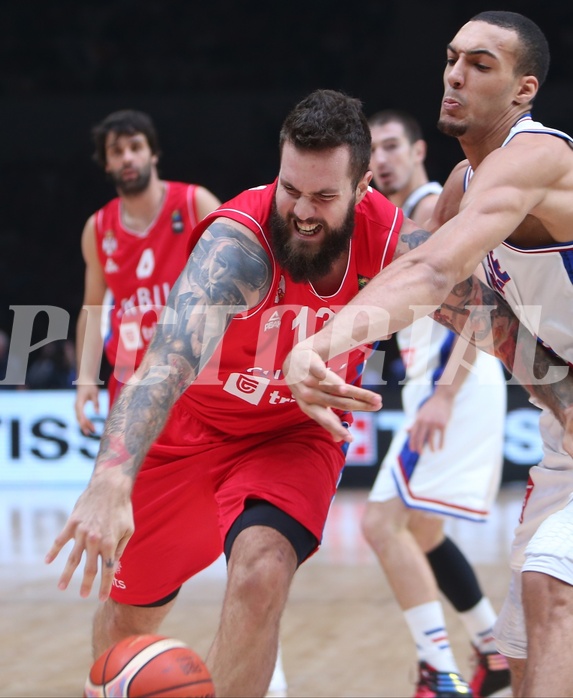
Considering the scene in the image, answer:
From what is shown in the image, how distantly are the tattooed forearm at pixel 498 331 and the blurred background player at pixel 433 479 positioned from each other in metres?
0.89

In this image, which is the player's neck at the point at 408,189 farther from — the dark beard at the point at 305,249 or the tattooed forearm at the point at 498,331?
the dark beard at the point at 305,249

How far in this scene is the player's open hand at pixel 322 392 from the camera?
8.14 feet

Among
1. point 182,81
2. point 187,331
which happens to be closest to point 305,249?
point 187,331

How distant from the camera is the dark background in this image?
53.8ft

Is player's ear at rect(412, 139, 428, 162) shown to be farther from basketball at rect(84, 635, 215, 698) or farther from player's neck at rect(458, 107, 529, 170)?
basketball at rect(84, 635, 215, 698)

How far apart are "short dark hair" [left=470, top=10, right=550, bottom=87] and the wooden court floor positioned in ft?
8.61

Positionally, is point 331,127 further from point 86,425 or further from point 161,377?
point 86,425

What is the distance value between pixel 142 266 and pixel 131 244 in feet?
0.51

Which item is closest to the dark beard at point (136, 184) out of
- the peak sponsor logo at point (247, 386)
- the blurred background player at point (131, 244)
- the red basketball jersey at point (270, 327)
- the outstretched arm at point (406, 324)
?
the blurred background player at point (131, 244)

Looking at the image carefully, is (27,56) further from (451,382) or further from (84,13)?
(451,382)

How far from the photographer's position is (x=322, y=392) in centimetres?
251

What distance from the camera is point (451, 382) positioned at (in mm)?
4957

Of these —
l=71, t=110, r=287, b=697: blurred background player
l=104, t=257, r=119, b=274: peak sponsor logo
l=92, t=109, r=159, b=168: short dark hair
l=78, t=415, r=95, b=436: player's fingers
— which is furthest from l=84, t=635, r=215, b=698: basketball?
l=92, t=109, r=159, b=168: short dark hair

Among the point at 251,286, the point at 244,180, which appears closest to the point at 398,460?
the point at 251,286
